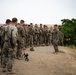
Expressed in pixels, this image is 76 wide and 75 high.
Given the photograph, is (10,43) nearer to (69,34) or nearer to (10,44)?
(10,44)

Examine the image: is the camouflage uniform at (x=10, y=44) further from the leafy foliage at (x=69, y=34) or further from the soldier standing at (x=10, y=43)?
the leafy foliage at (x=69, y=34)

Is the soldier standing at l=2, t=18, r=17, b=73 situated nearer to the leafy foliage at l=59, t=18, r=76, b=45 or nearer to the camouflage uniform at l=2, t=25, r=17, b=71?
the camouflage uniform at l=2, t=25, r=17, b=71

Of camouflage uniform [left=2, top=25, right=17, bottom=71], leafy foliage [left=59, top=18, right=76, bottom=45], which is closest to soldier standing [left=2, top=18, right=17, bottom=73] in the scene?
camouflage uniform [left=2, top=25, right=17, bottom=71]

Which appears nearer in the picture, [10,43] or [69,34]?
[10,43]

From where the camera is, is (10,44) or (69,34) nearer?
(10,44)

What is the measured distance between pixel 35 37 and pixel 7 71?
14.3 m

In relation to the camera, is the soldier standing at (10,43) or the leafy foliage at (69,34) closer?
the soldier standing at (10,43)

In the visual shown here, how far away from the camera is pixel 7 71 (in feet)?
38.6

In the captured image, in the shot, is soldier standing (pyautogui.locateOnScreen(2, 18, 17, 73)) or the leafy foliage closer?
soldier standing (pyautogui.locateOnScreen(2, 18, 17, 73))

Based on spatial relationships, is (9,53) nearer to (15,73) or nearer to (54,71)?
(15,73)

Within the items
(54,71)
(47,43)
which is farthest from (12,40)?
(47,43)

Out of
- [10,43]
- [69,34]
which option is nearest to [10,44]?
[10,43]

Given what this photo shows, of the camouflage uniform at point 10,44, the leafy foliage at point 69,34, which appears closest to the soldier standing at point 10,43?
the camouflage uniform at point 10,44

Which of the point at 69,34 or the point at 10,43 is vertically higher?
the point at 10,43
